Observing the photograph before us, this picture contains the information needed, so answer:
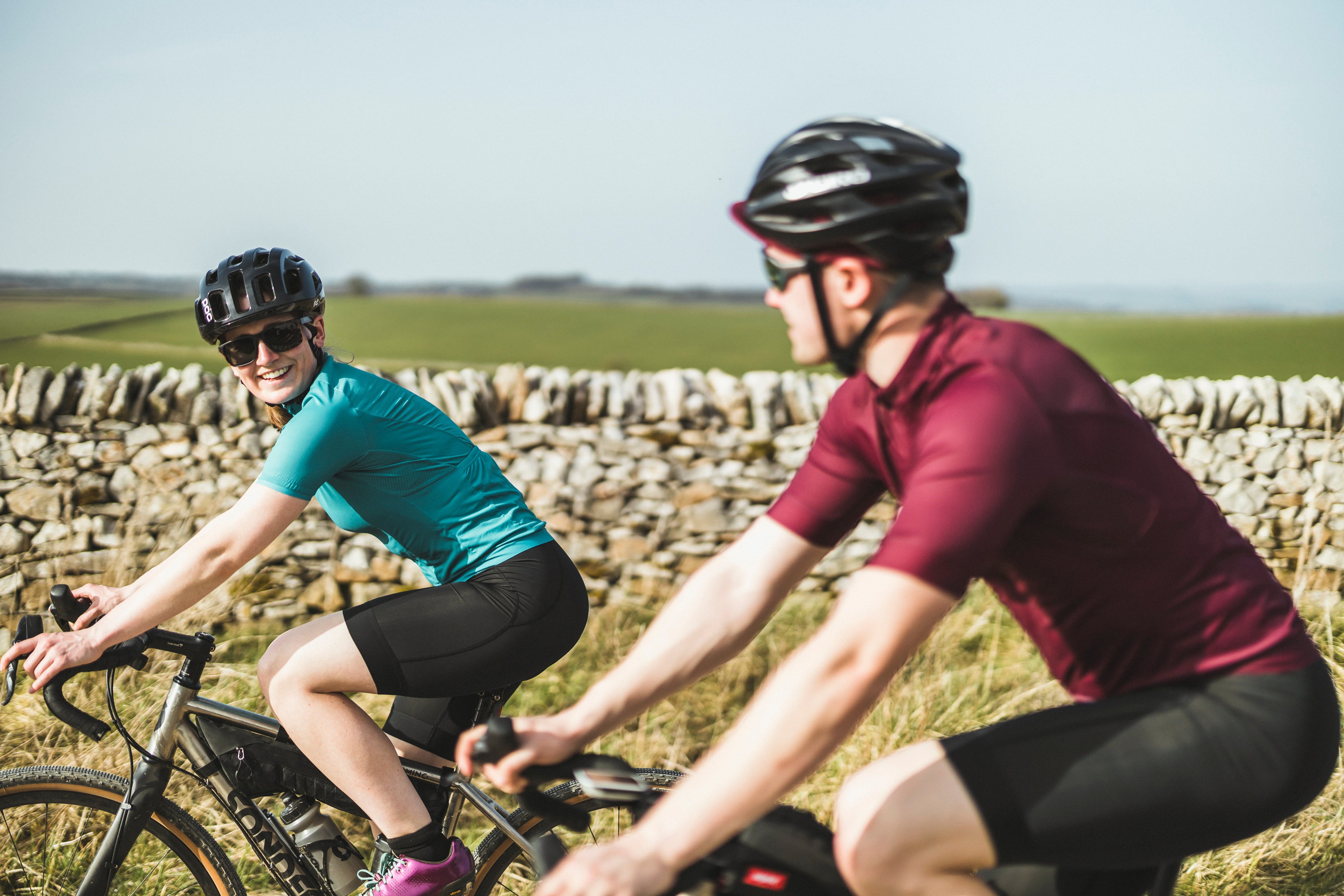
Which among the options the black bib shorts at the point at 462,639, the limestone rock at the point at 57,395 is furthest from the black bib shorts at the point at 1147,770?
the limestone rock at the point at 57,395

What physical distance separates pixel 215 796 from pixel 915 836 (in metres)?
1.96

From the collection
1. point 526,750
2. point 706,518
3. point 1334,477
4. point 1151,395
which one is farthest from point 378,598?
point 1151,395

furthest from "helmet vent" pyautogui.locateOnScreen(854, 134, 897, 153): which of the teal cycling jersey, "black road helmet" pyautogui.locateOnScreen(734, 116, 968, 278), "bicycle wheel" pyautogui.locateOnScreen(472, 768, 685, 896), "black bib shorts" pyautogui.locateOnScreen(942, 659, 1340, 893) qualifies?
"bicycle wheel" pyautogui.locateOnScreen(472, 768, 685, 896)

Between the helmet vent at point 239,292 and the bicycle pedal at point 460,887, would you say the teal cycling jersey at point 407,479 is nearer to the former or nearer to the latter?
the helmet vent at point 239,292

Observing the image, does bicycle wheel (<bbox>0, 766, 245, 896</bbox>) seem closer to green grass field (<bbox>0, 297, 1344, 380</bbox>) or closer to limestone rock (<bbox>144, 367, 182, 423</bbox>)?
green grass field (<bbox>0, 297, 1344, 380</bbox>)

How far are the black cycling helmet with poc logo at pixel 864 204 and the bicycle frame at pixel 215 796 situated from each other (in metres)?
1.66

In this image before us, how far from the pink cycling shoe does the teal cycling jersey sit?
0.70m

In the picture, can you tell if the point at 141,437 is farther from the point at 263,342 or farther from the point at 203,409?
the point at 263,342

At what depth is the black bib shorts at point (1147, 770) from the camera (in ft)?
4.44

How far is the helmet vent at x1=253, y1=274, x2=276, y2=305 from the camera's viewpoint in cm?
257

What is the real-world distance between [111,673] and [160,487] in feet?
14.7

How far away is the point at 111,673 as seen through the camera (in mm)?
2492

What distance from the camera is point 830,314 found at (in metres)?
1.53

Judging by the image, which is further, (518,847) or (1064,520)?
(518,847)
